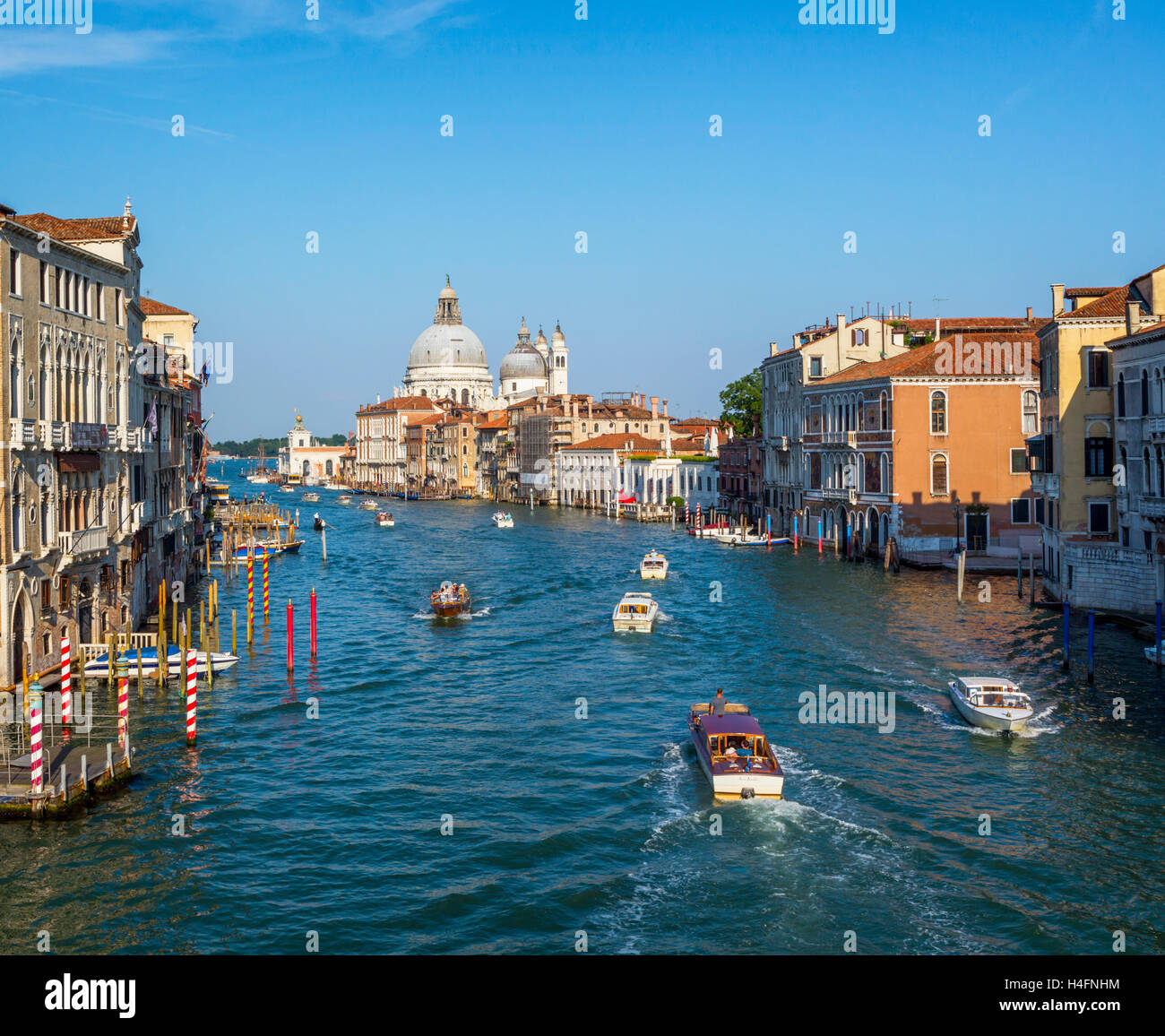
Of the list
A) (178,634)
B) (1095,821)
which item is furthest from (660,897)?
(178,634)

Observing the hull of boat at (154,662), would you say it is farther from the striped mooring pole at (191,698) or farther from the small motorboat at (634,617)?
the small motorboat at (634,617)

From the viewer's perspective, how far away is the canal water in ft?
47.9

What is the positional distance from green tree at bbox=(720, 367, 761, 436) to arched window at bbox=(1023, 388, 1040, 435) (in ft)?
137

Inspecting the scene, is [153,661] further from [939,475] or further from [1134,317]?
[939,475]

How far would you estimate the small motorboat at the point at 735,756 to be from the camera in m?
18.7

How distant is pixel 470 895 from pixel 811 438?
165ft

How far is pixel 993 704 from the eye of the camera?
2325 cm

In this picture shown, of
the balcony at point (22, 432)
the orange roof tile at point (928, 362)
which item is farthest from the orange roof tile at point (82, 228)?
the orange roof tile at point (928, 362)

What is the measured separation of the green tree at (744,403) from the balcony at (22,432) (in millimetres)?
73988

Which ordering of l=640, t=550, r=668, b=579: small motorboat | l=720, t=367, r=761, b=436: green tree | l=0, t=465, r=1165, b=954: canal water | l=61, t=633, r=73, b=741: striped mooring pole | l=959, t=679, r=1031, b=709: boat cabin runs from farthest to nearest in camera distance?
l=720, t=367, r=761, b=436: green tree → l=640, t=550, r=668, b=579: small motorboat → l=959, t=679, r=1031, b=709: boat cabin → l=61, t=633, r=73, b=741: striped mooring pole → l=0, t=465, r=1165, b=954: canal water

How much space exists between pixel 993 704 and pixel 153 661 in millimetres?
18611

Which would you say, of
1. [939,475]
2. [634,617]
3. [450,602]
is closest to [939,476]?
[939,475]

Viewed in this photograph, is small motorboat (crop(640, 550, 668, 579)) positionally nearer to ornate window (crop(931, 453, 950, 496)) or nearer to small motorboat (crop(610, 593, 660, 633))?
small motorboat (crop(610, 593, 660, 633))

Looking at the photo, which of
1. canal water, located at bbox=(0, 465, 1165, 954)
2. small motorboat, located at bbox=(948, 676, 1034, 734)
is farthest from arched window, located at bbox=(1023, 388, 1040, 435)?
small motorboat, located at bbox=(948, 676, 1034, 734)
